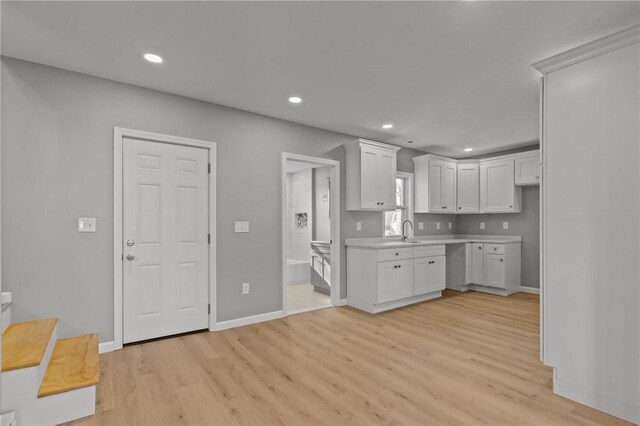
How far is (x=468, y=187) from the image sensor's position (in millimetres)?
5945

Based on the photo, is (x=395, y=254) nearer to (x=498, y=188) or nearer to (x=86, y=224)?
(x=498, y=188)

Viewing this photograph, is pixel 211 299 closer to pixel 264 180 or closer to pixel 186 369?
pixel 186 369

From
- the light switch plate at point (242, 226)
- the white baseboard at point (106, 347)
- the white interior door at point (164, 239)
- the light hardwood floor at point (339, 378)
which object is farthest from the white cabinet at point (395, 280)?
the white baseboard at point (106, 347)

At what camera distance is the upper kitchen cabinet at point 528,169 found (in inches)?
201

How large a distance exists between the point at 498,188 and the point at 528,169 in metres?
0.56

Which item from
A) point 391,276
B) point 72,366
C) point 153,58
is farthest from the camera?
point 391,276

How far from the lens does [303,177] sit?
6930 mm

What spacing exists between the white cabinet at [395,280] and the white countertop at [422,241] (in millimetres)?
255

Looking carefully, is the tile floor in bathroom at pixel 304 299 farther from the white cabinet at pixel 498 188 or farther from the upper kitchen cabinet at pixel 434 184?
the white cabinet at pixel 498 188

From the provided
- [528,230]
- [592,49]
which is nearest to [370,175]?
[592,49]

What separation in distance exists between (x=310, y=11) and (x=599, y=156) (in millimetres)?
2130

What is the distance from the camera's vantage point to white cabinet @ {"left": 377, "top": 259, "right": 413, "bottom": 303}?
13.9 feet

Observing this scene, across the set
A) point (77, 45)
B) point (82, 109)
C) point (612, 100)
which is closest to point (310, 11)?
point (77, 45)

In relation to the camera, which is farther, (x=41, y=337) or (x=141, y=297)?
(x=141, y=297)
